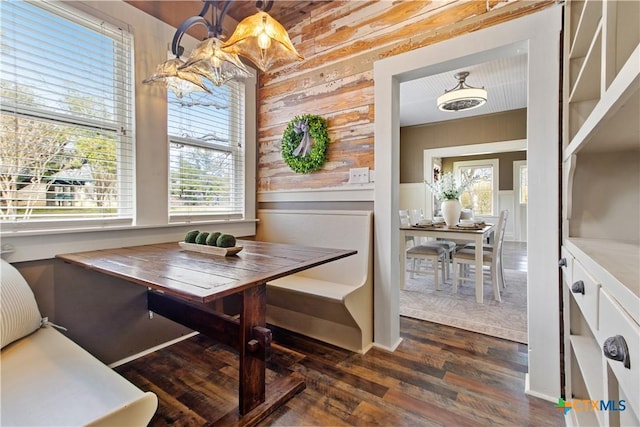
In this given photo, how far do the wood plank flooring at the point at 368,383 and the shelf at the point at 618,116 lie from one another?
1328 mm

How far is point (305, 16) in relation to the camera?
2.66 m

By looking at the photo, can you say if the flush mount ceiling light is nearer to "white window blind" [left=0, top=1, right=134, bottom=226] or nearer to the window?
"white window blind" [left=0, top=1, right=134, bottom=226]

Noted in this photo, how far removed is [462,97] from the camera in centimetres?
377

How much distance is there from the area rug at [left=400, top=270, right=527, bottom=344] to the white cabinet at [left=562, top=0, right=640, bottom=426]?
43.0 inches

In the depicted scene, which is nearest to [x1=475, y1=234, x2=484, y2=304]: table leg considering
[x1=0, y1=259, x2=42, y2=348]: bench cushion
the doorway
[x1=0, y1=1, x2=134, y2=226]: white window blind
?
the doorway

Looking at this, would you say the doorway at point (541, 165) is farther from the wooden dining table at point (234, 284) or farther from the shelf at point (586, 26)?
the wooden dining table at point (234, 284)

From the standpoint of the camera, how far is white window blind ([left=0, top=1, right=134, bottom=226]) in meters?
1.60

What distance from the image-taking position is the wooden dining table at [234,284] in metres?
1.15

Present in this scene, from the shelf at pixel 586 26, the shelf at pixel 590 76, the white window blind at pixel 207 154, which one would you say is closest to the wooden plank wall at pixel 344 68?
the white window blind at pixel 207 154

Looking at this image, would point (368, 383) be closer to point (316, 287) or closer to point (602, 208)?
point (316, 287)

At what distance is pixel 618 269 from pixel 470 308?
2.58m

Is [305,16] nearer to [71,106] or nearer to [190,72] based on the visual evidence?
[190,72]

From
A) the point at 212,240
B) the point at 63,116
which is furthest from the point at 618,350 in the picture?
the point at 63,116

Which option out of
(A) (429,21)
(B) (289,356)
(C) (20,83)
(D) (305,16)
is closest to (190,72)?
(C) (20,83)
